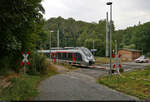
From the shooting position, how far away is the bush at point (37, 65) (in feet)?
46.9

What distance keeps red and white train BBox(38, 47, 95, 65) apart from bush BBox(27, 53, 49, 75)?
22.4 feet

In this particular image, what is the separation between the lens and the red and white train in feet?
72.9

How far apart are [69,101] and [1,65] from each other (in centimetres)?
688

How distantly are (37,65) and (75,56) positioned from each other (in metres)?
9.09

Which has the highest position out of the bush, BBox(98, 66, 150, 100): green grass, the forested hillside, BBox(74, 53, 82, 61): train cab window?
the forested hillside

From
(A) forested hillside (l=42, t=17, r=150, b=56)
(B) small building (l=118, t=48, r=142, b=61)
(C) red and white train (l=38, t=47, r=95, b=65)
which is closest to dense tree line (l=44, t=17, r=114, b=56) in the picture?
(A) forested hillside (l=42, t=17, r=150, b=56)

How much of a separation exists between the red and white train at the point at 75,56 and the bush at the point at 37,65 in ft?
22.4

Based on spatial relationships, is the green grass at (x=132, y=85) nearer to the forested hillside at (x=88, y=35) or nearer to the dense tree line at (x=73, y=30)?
the forested hillside at (x=88, y=35)

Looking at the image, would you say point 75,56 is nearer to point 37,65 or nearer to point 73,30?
point 37,65

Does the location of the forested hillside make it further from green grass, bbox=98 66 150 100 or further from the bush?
green grass, bbox=98 66 150 100

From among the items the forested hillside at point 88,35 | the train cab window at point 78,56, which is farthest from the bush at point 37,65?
the forested hillside at point 88,35

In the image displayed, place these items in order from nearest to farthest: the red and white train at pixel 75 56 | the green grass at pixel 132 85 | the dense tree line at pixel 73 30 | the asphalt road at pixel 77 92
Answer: the asphalt road at pixel 77 92 → the green grass at pixel 132 85 → the red and white train at pixel 75 56 → the dense tree line at pixel 73 30

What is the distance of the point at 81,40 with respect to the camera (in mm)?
57656

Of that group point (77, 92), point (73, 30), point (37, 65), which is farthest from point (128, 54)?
point (77, 92)
